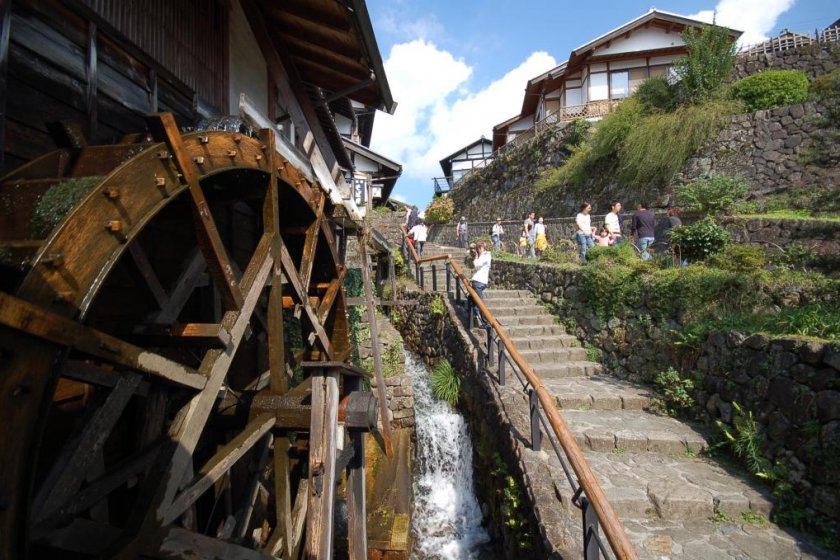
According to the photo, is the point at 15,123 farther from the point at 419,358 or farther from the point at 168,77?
the point at 419,358

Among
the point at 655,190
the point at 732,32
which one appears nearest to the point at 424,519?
the point at 655,190

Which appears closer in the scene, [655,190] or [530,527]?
[530,527]

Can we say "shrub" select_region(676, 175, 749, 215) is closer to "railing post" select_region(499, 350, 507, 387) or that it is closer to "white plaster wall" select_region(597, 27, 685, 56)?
"railing post" select_region(499, 350, 507, 387)

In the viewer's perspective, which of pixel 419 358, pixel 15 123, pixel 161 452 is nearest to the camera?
pixel 15 123

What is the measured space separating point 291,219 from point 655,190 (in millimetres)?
12074

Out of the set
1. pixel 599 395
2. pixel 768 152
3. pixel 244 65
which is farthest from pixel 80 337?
pixel 768 152

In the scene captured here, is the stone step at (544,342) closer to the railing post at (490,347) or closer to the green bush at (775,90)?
the railing post at (490,347)

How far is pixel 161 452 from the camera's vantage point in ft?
6.90

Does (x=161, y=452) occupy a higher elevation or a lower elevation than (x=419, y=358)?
higher

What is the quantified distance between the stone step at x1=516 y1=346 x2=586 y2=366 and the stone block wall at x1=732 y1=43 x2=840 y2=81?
44.3ft

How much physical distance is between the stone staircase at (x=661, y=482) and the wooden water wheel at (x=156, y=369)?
2466 millimetres

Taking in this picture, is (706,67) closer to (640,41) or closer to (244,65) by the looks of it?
(640,41)

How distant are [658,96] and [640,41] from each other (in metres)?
8.44

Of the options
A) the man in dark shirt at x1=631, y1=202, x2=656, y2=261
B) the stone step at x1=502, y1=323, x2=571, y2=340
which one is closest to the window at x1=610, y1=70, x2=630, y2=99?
the man in dark shirt at x1=631, y1=202, x2=656, y2=261
